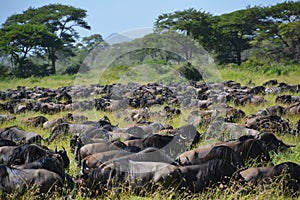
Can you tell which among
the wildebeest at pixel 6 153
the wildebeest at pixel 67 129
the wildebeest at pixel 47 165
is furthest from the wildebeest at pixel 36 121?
the wildebeest at pixel 47 165

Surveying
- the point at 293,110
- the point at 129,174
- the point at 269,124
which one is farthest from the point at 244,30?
the point at 129,174

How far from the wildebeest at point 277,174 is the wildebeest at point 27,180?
242 cm

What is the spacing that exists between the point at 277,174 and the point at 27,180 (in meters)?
3.10

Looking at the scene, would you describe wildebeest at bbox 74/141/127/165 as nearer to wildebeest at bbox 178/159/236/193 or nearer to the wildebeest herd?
the wildebeest herd

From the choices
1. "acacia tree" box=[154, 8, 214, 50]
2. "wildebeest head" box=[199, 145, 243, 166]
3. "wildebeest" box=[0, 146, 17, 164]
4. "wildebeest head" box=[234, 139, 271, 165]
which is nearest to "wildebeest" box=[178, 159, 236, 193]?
"wildebeest head" box=[199, 145, 243, 166]

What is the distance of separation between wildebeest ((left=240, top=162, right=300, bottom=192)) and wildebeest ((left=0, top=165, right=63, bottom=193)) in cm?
242

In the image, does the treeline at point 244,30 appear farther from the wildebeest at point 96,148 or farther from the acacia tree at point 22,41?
the wildebeest at point 96,148

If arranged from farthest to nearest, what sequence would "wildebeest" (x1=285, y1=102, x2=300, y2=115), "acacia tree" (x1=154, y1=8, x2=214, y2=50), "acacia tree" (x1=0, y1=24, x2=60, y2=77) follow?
1. "acacia tree" (x1=0, y1=24, x2=60, y2=77)
2. "acacia tree" (x1=154, y1=8, x2=214, y2=50)
3. "wildebeest" (x1=285, y1=102, x2=300, y2=115)

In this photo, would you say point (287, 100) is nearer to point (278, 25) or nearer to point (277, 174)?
point (277, 174)

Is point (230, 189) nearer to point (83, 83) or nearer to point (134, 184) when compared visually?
point (134, 184)

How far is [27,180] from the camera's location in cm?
Result: 458

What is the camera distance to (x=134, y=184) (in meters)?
4.80

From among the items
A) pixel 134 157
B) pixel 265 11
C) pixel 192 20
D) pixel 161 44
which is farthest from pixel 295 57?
pixel 134 157

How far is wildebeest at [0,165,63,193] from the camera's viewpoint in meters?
4.52
